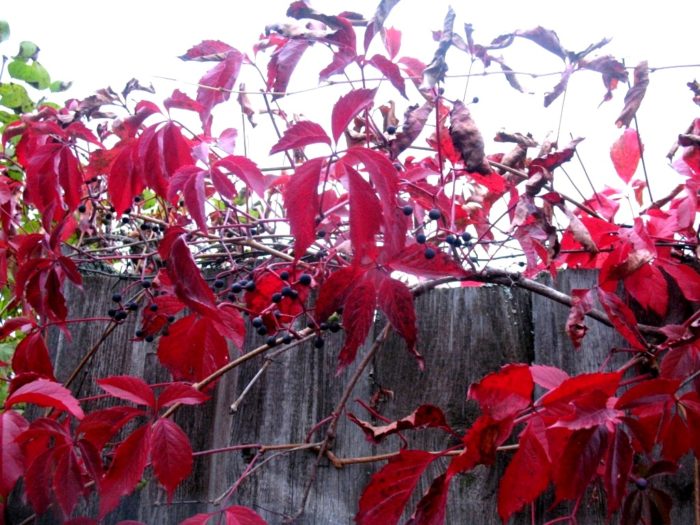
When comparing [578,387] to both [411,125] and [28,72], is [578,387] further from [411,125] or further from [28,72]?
[28,72]

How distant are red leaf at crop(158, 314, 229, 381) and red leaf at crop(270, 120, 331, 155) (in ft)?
1.50

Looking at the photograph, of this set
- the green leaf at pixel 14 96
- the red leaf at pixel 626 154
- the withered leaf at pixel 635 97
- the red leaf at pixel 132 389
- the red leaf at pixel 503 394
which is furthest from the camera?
the green leaf at pixel 14 96

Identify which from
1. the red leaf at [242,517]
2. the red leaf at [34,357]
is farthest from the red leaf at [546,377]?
the red leaf at [34,357]

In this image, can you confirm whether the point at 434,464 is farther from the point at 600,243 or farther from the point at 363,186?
the point at 363,186

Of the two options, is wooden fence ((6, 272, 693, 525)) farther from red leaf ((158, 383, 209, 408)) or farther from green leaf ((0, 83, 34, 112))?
green leaf ((0, 83, 34, 112))

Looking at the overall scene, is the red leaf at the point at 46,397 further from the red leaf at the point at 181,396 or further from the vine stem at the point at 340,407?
the vine stem at the point at 340,407

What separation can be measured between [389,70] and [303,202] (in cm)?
32

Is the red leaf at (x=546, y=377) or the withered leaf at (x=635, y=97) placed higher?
the withered leaf at (x=635, y=97)

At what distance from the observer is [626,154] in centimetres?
151

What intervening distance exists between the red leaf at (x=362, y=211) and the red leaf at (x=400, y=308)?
128 mm

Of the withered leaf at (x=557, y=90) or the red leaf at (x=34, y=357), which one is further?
the red leaf at (x=34, y=357)

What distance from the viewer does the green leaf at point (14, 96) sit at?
2172mm

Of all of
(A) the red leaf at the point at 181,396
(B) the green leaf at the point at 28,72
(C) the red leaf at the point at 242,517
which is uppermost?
(B) the green leaf at the point at 28,72

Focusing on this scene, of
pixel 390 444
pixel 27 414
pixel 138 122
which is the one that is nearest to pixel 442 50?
pixel 138 122
